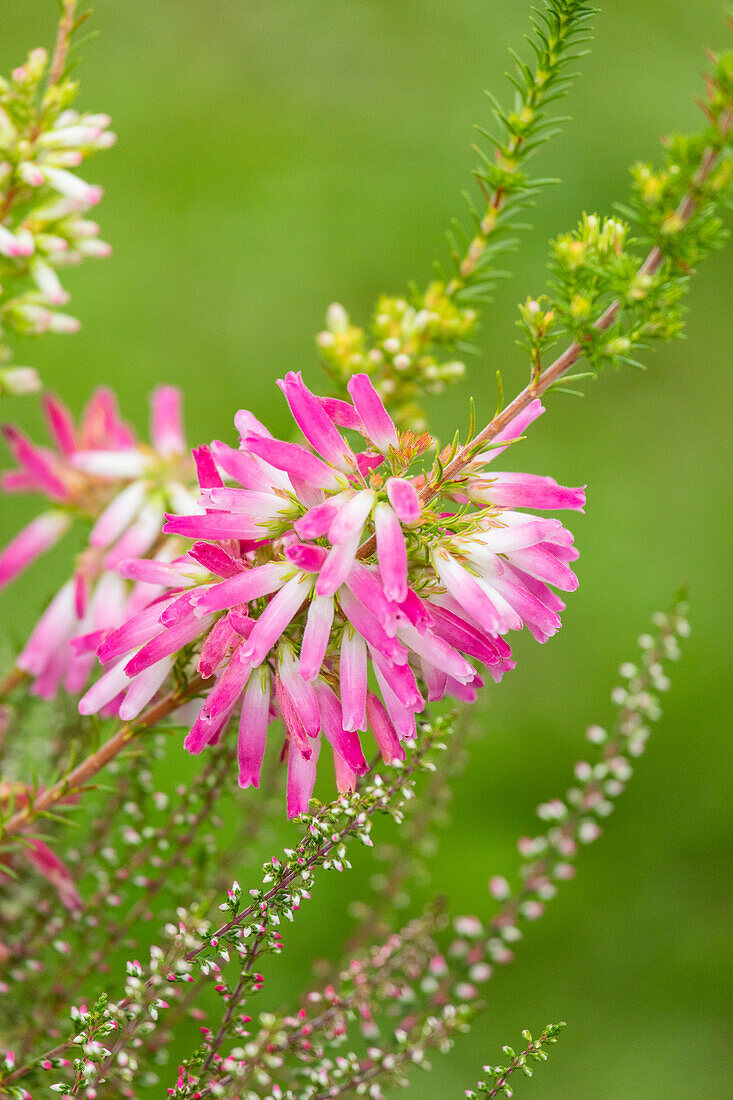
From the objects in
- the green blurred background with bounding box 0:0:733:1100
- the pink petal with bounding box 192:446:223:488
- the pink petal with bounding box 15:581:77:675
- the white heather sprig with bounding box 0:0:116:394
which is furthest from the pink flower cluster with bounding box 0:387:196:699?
the green blurred background with bounding box 0:0:733:1100

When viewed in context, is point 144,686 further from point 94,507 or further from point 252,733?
point 94,507

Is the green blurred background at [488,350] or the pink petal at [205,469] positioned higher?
the green blurred background at [488,350]

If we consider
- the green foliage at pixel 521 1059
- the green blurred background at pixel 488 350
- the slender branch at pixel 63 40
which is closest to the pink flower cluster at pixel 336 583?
the green foliage at pixel 521 1059

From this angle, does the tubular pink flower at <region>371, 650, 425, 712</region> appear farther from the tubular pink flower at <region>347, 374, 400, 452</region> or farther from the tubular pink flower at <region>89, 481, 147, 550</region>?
the tubular pink flower at <region>89, 481, 147, 550</region>

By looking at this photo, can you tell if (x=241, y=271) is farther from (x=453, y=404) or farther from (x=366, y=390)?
(x=366, y=390)

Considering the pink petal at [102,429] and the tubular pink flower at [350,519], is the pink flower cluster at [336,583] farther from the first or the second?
the pink petal at [102,429]

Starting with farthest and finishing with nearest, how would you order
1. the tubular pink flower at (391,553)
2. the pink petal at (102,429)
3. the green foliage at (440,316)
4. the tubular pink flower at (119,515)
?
the pink petal at (102,429), the tubular pink flower at (119,515), the green foliage at (440,316), the tubular pink flower at (391,553)

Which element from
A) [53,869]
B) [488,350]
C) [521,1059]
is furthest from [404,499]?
[488,350]

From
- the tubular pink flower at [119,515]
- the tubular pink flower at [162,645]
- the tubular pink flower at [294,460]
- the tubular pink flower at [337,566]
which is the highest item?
the tubular pink flower at [119,515]
